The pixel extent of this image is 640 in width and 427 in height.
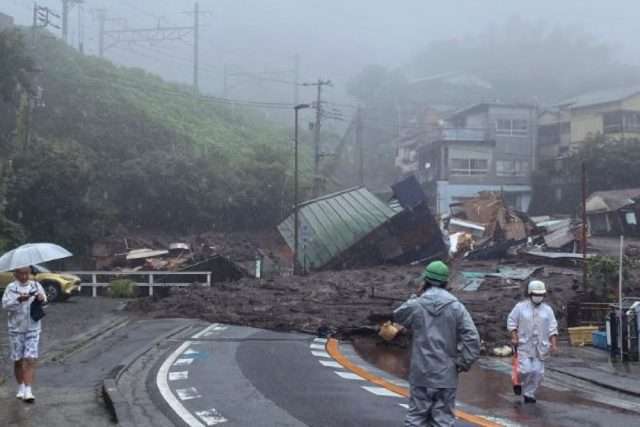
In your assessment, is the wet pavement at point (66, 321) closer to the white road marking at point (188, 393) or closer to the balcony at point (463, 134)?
the white road marking at point (188, 393)

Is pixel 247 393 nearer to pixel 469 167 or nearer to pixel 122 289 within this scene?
pixel 122 289

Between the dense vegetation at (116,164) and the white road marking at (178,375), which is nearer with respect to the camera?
the white road marking at (178,375)

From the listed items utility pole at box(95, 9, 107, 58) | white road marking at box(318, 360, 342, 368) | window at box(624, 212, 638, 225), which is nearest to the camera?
white road marking at box(318, 360, 342, 368)

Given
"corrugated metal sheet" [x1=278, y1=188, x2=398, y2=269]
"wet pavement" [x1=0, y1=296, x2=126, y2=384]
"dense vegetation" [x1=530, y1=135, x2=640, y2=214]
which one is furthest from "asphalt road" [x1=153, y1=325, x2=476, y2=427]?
"dense vegetation" [x1=530, y1=135, x2=640, y2=214]

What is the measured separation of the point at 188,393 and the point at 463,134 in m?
54.0

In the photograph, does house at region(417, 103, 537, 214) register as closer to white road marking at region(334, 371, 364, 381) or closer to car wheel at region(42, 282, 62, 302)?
car wheel at region(42, 282, 62, 302)

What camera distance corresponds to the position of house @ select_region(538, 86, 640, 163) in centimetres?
5856

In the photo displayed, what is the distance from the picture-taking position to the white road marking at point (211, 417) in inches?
304

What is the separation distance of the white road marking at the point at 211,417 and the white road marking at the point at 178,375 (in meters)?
2.24

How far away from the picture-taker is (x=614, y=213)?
47.0 m

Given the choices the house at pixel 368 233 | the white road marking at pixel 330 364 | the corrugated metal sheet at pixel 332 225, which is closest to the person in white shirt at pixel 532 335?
the white road marking at pixel 330 364

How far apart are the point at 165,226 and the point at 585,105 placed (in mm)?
34043

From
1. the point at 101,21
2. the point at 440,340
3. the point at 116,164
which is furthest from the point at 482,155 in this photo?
the point at 440,340

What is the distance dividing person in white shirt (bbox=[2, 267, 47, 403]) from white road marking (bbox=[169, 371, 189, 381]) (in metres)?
2.21
